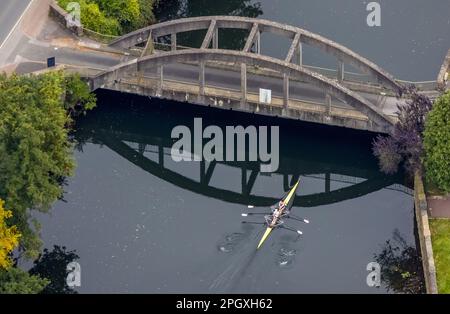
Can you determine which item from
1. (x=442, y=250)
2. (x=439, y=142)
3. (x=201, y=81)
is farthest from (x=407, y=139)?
(x=201, y=81)

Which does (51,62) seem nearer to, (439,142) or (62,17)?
(62,17)

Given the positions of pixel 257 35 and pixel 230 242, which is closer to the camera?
pixel 230 242

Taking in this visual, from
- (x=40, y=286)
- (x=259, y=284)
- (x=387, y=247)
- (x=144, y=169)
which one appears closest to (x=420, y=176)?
(x=387, y=247)

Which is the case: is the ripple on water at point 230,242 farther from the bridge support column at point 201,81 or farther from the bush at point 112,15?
the bush at point 112,15

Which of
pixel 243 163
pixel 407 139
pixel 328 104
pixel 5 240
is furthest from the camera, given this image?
pixel 243 163

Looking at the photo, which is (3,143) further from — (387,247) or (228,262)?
(387,247)

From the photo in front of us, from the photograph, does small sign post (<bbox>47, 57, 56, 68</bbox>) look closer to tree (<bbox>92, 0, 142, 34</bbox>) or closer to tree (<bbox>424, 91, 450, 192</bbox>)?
tree (<bbox>92, 0, 142, 34</bbox>)

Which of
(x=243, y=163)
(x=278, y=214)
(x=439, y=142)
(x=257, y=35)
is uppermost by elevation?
(x=257, y=35)

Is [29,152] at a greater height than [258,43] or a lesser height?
lesser
